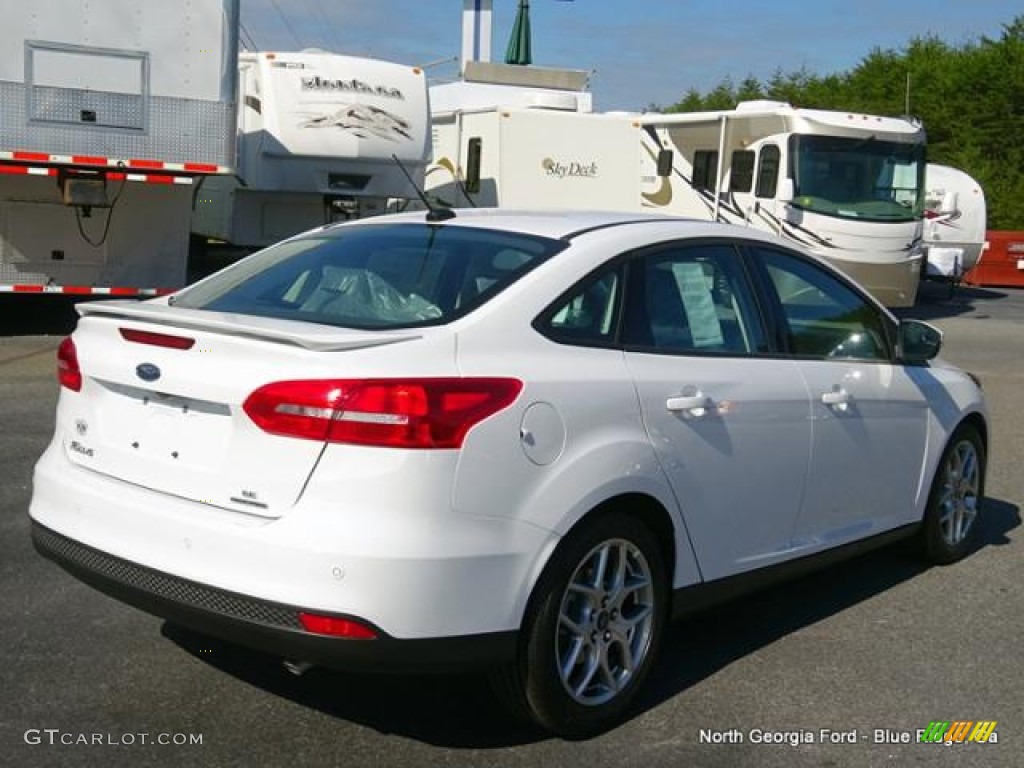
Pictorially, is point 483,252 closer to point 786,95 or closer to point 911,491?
point 911,491

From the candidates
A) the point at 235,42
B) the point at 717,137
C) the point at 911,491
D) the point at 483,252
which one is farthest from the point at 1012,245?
the point at 483,252

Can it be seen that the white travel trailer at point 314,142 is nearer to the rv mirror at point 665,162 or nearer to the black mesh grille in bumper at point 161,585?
the rv mirror at point 665,162

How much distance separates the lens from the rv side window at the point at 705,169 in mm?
19656

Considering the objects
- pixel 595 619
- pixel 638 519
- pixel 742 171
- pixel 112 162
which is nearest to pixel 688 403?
pixel 638 519

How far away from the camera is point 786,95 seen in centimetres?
4188

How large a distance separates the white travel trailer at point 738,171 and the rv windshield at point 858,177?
0.6 inches

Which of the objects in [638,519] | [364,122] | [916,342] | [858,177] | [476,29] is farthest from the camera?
[476,29]

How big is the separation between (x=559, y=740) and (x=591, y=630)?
0.36 m

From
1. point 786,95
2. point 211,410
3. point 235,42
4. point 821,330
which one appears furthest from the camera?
point 786,95

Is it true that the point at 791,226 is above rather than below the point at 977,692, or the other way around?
above

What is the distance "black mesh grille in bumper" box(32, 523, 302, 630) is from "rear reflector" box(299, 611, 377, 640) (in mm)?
38

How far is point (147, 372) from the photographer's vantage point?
3.78 metres

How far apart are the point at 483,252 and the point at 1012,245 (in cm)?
2798

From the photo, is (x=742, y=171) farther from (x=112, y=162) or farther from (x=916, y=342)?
(x=916, y=342)
